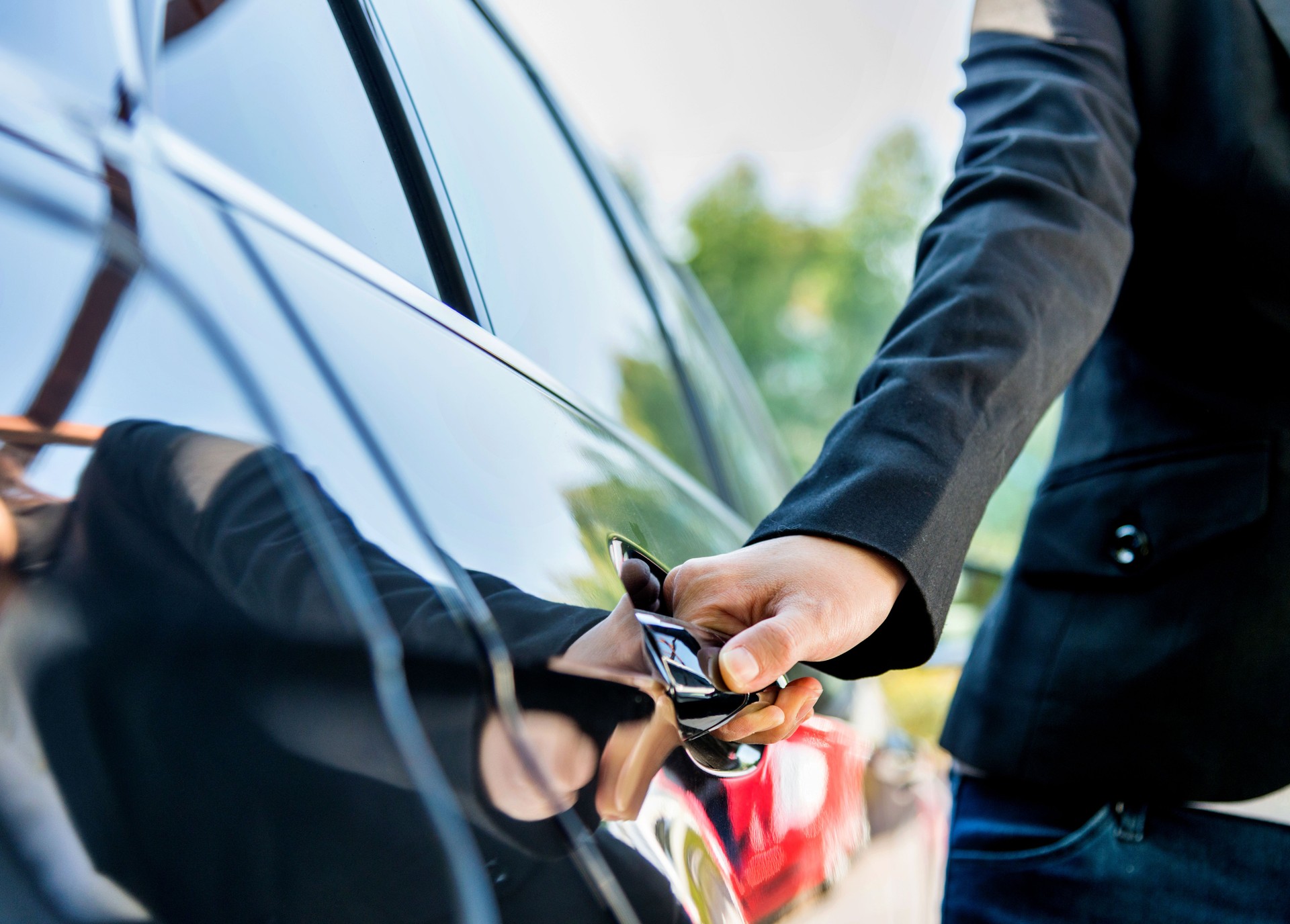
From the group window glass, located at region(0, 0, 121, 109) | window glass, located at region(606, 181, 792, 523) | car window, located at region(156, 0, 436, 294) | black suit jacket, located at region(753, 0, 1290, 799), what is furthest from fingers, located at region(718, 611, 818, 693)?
window glass, located at region(606, 181, 792, 523)

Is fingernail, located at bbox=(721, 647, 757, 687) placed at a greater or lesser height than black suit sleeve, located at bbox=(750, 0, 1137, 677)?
lesser

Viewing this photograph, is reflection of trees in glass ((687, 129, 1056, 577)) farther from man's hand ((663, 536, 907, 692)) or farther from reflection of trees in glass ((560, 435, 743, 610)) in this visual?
man's hand ((663, 536, 907, 692))

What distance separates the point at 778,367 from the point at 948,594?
72.4 ft

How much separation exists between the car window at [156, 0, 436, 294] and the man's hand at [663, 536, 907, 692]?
277 millimetres

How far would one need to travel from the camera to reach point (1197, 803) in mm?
1043

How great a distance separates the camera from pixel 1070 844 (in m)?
1.07

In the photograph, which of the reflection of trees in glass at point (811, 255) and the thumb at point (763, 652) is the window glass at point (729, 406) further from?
the reflection of trees in glass at point (811, 255)

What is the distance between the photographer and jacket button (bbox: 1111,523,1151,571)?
1.08 meters

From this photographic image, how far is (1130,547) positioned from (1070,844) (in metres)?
0.33

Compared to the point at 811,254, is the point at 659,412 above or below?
above

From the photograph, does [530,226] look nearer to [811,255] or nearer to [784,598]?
[784,598]

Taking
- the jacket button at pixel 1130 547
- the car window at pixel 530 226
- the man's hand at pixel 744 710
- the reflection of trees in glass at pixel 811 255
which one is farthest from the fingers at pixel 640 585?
the reflection of trees in glass at pixel 811 255

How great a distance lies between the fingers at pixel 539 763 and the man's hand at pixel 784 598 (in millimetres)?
104

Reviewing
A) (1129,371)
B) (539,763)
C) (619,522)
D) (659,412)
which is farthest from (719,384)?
(539,763)
